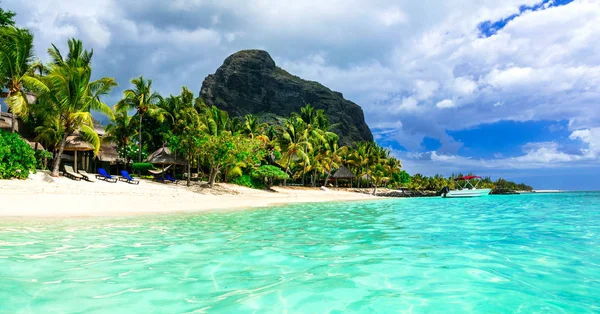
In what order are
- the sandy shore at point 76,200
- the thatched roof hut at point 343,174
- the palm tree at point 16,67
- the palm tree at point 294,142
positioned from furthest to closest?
the thatched roof hut at point 343,174 < the palm tree at point 294,142 < the palm tree at point 16,67 < the sandy shore at point 76,200

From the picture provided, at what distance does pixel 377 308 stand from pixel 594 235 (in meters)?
8.05

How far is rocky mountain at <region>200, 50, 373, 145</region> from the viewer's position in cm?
11025

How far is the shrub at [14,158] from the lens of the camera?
53.9 ft

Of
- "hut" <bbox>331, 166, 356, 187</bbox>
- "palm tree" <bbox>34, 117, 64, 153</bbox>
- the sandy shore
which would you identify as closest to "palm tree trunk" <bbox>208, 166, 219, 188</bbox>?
the sandy shore

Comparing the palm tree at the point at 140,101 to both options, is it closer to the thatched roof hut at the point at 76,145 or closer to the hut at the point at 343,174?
the thatched roof hut at the point at 76,145

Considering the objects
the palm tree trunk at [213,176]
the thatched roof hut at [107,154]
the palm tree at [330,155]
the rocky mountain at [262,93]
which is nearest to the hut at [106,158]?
the thatched roof hut at [107,154]

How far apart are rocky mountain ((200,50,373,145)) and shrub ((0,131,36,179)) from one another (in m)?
90.3

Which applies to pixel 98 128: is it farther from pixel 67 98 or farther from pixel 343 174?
pixel 343 174

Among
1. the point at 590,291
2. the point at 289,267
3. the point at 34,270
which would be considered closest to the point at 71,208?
the point at 34,270

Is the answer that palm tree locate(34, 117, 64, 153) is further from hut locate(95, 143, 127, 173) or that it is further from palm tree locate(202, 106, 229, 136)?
palm tree locate(202, 106, 229, 136)

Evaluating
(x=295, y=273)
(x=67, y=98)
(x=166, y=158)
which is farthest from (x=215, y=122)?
(x=295, y=273)

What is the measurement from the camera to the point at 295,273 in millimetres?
4621

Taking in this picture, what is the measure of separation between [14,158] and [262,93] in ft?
328

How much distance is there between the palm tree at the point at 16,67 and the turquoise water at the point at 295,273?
1644cm
